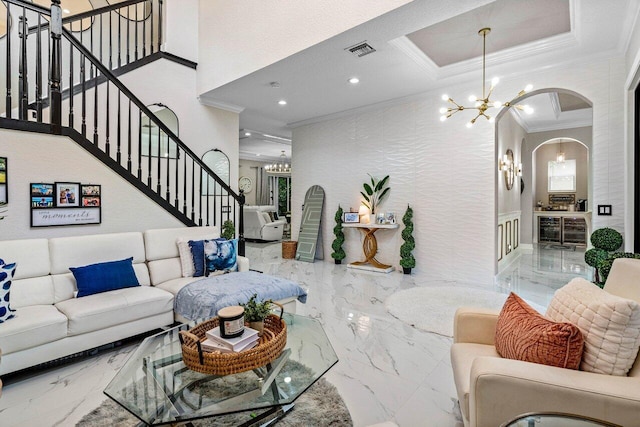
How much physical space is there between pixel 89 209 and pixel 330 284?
3242 mm

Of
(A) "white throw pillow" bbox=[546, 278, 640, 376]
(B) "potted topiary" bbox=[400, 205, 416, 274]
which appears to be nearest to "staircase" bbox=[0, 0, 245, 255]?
(B) "potted topiary" bbox=[400, 205, 416, 274]

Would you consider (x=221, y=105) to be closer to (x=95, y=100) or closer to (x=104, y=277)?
(x=95, y=100)

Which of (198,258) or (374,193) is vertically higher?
(374,193)

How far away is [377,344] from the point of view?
2.93 metres

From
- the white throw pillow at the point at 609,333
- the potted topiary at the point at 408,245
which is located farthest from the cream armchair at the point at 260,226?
the white throw pillow at the point at 609,333

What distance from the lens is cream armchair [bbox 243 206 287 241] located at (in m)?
9.59

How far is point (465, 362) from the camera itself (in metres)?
1.72

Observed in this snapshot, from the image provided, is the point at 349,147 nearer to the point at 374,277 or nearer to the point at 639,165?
the point at 374,277

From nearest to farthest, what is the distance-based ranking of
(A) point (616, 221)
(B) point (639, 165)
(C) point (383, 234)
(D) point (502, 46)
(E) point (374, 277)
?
1. (B) point (639, 165)
2. (A) point (616, 221)
3. (D) point (502, 46)
4. (E) point (374, 277)
5. (C) point (383, 234)

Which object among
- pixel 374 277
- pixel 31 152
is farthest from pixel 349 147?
pixel 31 152

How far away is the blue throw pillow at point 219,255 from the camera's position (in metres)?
3.62

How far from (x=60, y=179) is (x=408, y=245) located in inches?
185

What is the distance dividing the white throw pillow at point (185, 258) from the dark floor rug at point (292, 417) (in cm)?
163

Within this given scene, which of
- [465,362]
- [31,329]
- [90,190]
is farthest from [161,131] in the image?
[465,362]
